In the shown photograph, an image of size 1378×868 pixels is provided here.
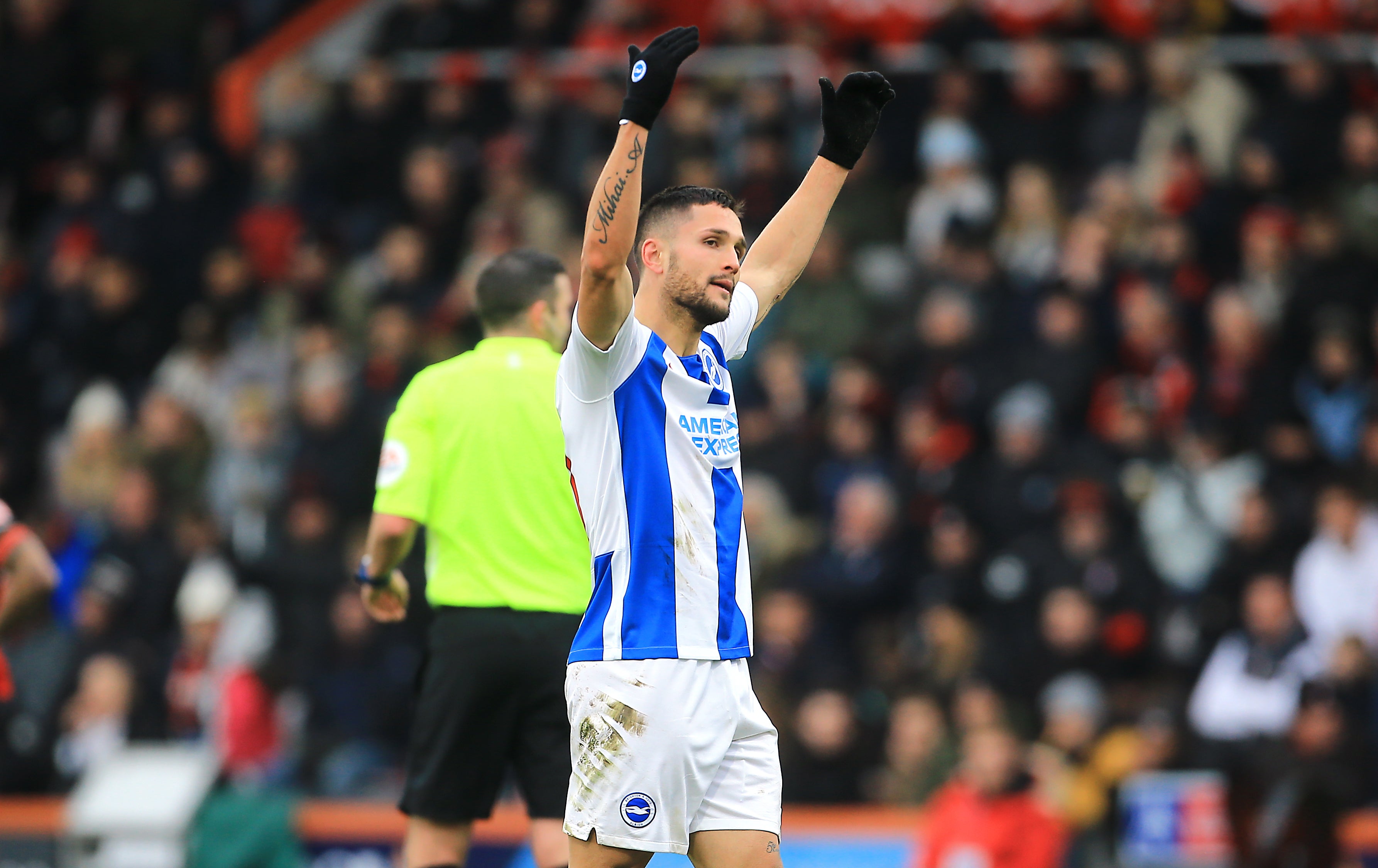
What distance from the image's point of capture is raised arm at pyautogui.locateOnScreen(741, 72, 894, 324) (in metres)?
6.00

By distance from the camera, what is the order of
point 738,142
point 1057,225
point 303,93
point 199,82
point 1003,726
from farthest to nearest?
point 199,82, point 303,93, point 738,142, point 1057,225, point 1003,726

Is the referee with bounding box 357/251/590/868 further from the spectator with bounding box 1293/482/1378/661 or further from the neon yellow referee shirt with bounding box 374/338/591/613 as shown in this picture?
the spectator with bounding box 1293/482/1378/661

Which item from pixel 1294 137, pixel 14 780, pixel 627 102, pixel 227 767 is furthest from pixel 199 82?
pixel 627 102

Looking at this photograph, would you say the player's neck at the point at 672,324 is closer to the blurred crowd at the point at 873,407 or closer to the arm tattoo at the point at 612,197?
the arm tattoo at the point at 612,197

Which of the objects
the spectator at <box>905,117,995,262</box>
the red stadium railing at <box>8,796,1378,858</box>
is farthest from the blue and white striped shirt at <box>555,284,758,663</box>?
the spectator at <box>905,117,995,262</box>

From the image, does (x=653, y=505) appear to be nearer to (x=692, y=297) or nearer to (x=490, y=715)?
(x=692, y=297)

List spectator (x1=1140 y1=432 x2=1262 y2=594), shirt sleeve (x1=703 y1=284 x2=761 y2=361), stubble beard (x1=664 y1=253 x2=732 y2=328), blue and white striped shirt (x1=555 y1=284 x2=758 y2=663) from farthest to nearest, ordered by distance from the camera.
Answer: spectator (x1=1140 y1=432 x2=1262 y2=594)
shirt sleeve (x1=703 y1=284 x2=761 y2=361)
stubble beard (x1=664 y1=253 x2=732 y2=328)
blue and white striped shirt (x1=555 y1=284 x2=758 y2=663)

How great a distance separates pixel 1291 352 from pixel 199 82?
35.9 ft

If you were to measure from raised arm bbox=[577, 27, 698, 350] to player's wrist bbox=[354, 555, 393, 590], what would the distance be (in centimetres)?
195

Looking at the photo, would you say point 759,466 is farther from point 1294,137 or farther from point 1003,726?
point 1294,137

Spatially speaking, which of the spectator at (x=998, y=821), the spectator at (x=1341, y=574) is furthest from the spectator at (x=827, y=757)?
the spectator at (x=1341, y=574)

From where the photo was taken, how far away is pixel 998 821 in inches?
391

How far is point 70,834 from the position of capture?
37.4 feet

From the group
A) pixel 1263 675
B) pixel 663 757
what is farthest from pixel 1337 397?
pixel 663 757
